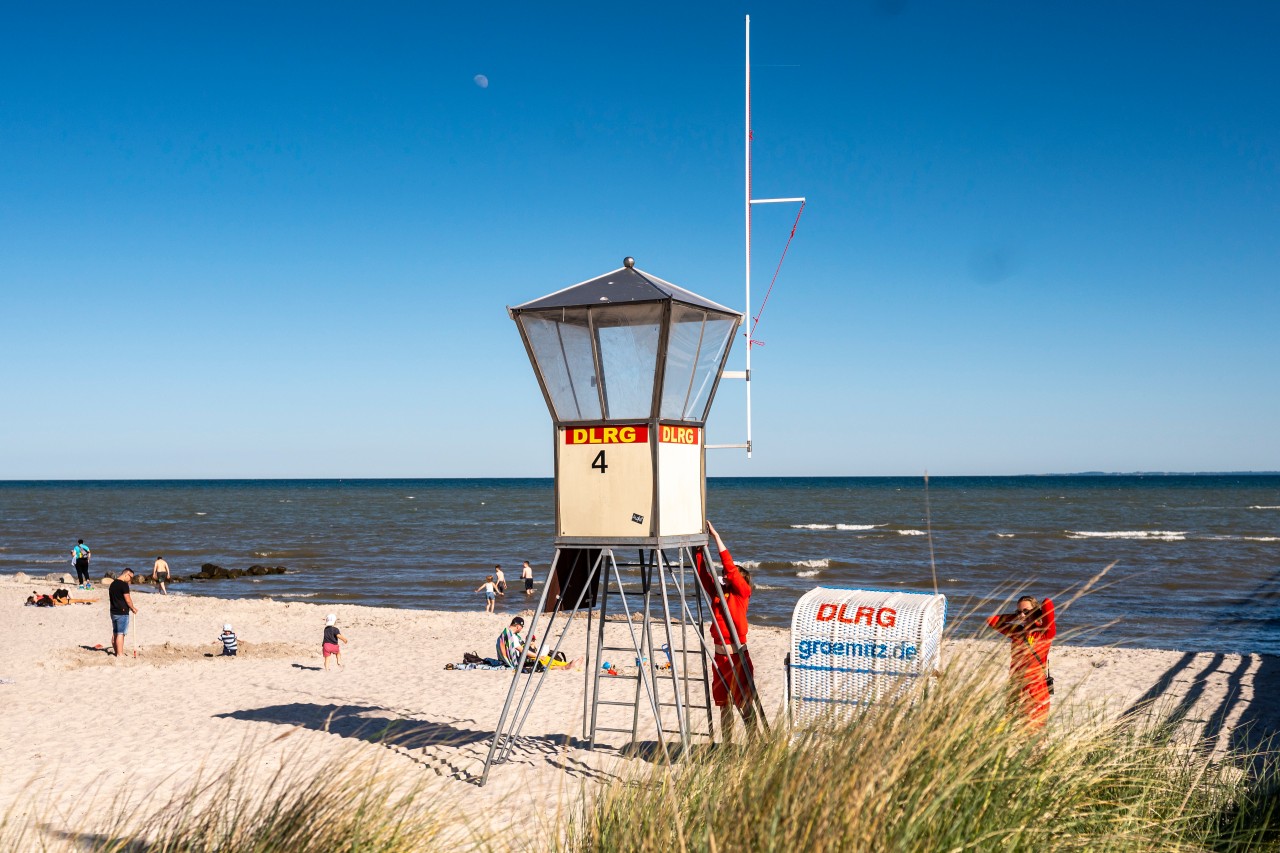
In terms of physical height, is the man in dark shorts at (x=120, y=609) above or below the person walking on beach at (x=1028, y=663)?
below

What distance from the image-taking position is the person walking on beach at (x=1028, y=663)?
567 centimetres

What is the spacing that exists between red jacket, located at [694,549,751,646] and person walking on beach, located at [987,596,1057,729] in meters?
2.15

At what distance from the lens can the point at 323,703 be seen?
13.3m

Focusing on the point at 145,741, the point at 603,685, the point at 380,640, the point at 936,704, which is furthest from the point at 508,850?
the point at 380,640

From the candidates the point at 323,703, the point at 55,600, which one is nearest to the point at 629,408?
the point at 323,703

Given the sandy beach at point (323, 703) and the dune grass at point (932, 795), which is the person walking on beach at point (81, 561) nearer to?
the sandy beach at point (323, 703)

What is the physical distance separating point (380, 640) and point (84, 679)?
6074 millimetres

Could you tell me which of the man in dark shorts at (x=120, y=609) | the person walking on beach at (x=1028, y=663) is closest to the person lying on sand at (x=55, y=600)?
the man in dark shorts at (x=120, y=609)

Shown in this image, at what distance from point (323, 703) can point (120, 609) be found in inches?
221

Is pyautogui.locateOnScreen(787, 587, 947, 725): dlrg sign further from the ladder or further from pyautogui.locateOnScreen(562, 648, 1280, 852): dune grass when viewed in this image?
pyautogui.locateOnScreen(562, 648, 1280, 852): dune grass

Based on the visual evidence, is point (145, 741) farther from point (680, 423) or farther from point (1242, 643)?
point (1242, 643)

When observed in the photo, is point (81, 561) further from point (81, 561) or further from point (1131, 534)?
point (1131, 534)

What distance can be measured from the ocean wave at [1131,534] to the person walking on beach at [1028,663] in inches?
1900

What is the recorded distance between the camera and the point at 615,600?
87.0 feet
